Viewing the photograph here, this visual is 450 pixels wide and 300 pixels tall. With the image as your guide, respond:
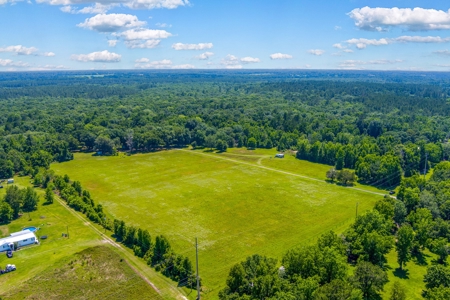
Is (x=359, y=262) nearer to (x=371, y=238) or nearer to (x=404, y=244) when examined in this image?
(x=371, y=238)

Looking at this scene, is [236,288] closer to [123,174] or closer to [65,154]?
[123,174]

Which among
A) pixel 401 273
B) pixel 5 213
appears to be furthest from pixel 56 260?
pixel 401 273

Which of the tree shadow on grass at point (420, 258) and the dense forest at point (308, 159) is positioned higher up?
the dense forest at point (308, 159)

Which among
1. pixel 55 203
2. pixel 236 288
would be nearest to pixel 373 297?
pixel 236 288

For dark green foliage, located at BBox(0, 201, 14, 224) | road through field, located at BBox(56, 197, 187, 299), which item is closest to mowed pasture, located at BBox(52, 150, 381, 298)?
road through field, located at BBox(56, 197, 187, 299)

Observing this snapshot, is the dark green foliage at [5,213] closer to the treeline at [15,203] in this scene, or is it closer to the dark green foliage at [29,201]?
the treeline at [15,203]

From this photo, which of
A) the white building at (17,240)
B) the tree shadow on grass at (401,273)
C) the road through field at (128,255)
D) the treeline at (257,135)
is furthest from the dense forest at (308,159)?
the white building at (17,240)
